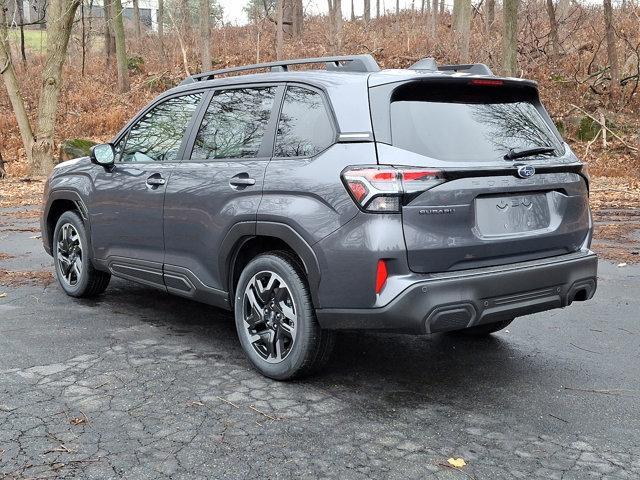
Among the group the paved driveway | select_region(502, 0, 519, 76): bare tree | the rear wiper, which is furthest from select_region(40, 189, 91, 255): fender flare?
select_region(502, 0, 519, 76): bare tree

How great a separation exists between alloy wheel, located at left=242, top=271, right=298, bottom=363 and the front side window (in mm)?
1340

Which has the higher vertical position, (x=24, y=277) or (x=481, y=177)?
(x=481, y=177)

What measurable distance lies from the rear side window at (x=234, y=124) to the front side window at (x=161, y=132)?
254mm

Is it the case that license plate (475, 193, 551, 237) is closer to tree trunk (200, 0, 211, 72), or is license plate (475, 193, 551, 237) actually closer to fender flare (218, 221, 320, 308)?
fender flare (218, 221, 320, 308)

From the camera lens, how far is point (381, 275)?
11.9 ft

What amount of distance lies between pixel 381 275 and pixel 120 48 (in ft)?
87.5

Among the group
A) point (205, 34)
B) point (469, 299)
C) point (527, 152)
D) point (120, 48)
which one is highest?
point (205, 34)

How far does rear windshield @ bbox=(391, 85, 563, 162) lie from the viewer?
3826 millimetres

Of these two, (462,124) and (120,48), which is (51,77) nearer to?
(120,48)

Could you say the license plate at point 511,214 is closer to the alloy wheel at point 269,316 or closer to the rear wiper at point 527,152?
the rear wiper at point 527,152

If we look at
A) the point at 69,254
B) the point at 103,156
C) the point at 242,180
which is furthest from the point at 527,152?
the point at 69,254

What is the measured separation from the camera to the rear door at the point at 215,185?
4.37 metres

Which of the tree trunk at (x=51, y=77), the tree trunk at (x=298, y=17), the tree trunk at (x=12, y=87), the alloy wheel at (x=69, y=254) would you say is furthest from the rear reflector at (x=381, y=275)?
the tree trunk at (x=298, y=17)

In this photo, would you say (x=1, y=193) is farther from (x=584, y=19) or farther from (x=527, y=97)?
(x=584, y=19)
